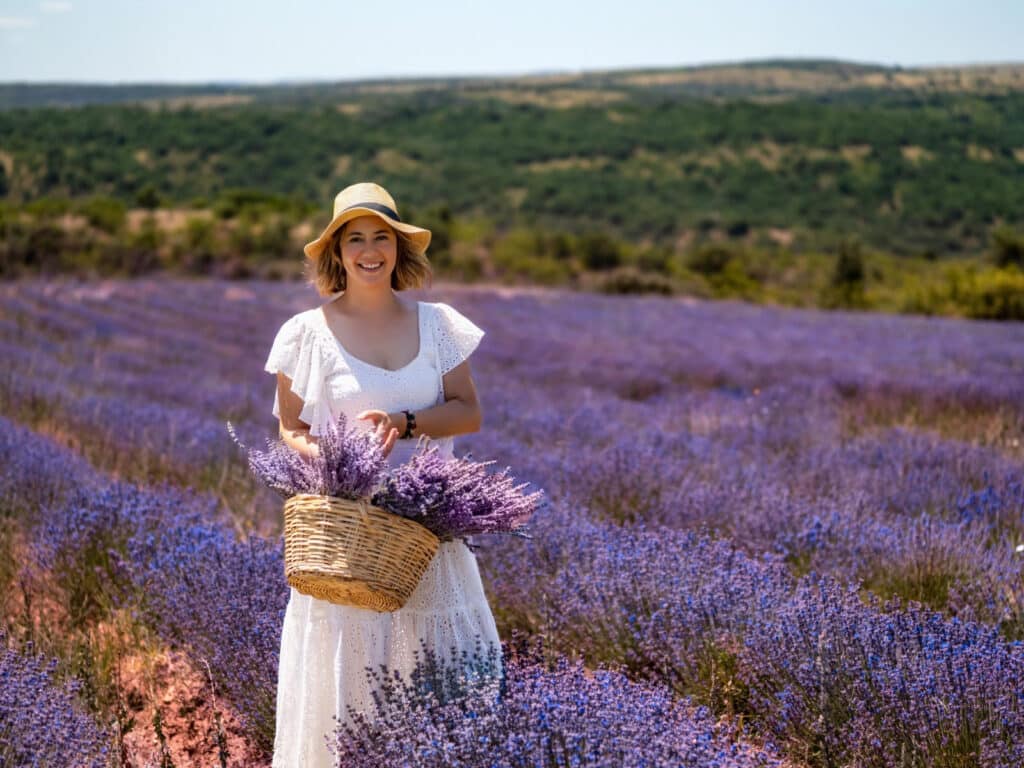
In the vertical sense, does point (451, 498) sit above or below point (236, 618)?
above

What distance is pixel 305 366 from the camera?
94.0 inches

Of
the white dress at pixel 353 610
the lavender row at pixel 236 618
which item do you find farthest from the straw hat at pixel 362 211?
the lavender row at pixel 236 618

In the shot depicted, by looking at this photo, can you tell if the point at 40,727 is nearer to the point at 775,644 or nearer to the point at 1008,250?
the point at 775,644

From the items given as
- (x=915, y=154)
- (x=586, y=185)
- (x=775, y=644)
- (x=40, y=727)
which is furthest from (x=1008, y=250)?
(x=915, y=154)

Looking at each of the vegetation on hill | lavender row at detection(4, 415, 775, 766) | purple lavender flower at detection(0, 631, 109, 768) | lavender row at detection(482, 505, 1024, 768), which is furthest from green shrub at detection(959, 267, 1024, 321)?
purple lavender flower at detection(0, 631, 109, 768)

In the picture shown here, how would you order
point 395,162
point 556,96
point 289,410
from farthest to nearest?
1. point 556,96
2. point 395,162
3. point 289,410

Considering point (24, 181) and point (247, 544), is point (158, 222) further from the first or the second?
point (247, 544)

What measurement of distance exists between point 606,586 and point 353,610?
86 cm

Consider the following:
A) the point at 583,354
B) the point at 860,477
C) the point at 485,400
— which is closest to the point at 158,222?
the point at 583,354

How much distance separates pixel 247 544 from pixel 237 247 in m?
26.3

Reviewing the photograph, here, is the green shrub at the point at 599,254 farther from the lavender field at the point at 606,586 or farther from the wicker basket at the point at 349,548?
the wicker basket at the point at 349,548

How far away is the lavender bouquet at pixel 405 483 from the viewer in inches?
78.9

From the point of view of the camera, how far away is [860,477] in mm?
4367

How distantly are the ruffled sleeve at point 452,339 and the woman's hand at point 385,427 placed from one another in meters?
0.23
